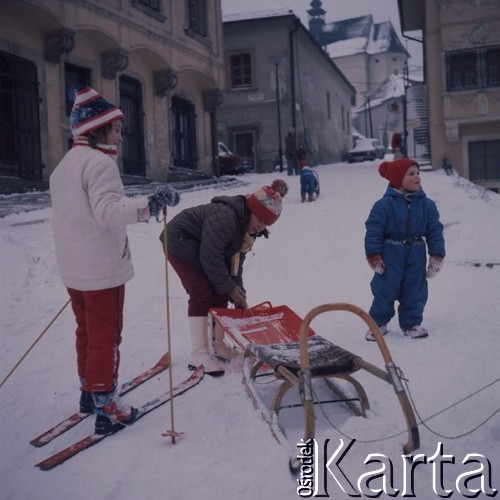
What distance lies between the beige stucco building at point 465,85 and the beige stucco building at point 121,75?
707 centimetres

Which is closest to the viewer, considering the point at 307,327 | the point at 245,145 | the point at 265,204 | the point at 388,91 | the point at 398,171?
the point at 307,327

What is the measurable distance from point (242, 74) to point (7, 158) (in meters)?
17.5

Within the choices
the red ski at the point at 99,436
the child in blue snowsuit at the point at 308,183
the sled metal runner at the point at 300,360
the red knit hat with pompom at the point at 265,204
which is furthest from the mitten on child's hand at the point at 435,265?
the child in blue snowsuit at the point at 308,183

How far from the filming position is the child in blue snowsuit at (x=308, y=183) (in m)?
13.5

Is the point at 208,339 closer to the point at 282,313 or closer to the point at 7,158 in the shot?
the point at 282,313

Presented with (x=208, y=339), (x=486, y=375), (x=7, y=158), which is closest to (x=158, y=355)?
(x=208, y=339)

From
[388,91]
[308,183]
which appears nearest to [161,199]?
[308,183]

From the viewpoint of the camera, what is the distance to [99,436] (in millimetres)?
3186

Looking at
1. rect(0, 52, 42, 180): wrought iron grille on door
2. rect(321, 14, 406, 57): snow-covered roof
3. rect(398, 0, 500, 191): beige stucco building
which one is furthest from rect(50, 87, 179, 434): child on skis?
rect(321, 14, 406, 57): snow-covered roof

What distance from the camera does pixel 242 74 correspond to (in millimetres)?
27453

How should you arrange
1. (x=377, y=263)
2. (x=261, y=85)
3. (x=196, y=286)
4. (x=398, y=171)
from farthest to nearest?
(x=261, y=85), (x=398, y=171), (x=377, y=263), (x=196, y=286)

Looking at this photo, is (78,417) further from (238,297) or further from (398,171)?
(398,171)

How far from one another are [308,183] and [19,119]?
6214mm

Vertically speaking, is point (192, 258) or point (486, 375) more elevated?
point (192, 258)
